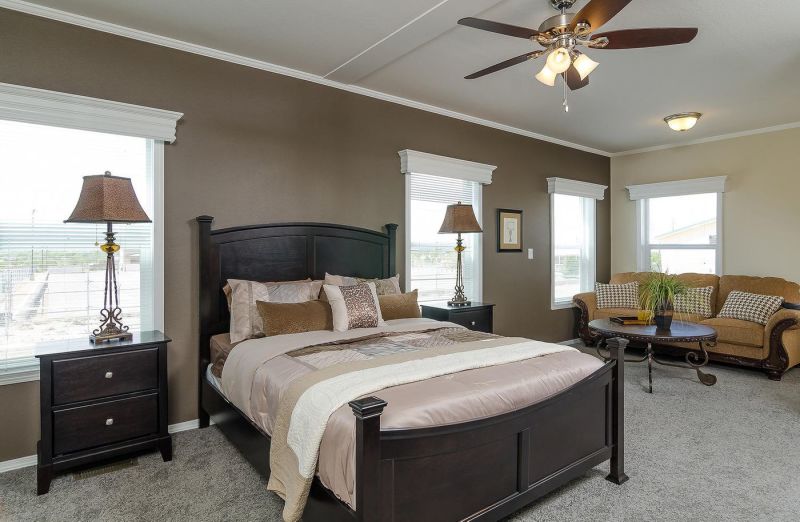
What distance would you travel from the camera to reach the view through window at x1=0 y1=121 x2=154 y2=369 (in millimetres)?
2668

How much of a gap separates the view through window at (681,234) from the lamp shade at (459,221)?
337cm

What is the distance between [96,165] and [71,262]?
64 centimetres

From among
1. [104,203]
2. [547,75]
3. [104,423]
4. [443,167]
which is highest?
[547,75]

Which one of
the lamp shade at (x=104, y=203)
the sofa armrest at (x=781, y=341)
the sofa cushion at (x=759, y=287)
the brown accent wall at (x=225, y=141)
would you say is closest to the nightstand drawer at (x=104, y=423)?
the brown accent wall at (x=225, y=141)

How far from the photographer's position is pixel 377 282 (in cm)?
371

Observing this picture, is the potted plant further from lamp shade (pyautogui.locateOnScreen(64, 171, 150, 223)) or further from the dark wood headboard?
lamp shade (pyautogui.locateOnScreen(64, 171, 150, 223))

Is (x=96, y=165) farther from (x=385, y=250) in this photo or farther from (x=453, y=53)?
(x=453, y=53)

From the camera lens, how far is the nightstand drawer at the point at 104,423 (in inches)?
93.7

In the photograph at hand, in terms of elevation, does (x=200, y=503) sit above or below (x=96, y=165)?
below

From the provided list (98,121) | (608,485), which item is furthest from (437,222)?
(98,121)

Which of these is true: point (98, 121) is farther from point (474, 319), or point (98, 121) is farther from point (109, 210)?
point (474, 319)

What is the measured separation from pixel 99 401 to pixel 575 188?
5.60 metres

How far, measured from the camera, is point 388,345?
104 inches

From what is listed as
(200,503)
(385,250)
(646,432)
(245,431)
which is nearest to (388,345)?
(245,431)
